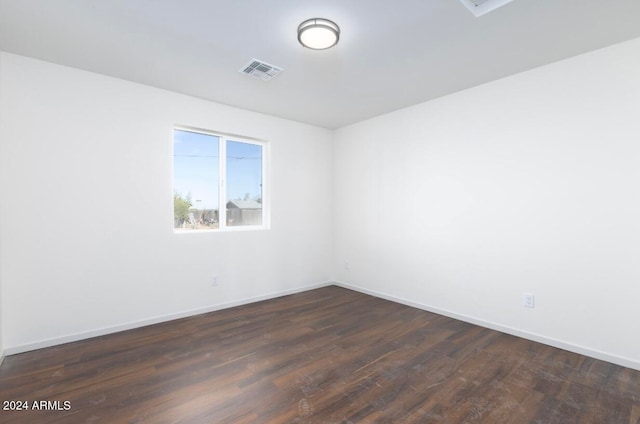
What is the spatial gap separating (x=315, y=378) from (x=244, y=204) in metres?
2.51

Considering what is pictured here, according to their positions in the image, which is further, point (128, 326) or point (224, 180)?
point (224, 180)

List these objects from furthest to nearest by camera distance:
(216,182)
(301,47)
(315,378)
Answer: (216,182), (301,47), (315,378)

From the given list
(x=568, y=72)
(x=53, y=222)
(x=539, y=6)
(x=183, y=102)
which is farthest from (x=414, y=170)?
(x=53, y=222)

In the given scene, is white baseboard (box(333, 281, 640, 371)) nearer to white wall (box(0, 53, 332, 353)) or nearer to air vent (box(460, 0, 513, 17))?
white wall (box(0, 53, 332, 353))

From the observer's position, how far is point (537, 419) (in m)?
1.72

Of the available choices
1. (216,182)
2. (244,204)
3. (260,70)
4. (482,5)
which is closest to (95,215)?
(216,182)

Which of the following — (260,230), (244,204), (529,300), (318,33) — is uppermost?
(318,33)

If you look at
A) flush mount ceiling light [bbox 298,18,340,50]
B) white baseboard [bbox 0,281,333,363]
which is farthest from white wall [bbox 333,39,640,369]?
flush mount ceiling light [bbox 298,18,340,50]

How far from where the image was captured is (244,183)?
4.02 m

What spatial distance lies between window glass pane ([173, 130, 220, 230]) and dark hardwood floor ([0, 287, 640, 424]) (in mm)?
1253

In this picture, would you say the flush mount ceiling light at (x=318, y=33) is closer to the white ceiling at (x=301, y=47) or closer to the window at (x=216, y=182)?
the white ceiling at (x=301, y=47)

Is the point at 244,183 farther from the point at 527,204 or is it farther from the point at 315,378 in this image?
the point at 527,204

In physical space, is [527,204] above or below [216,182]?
below

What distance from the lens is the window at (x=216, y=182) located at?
349 centimetres
